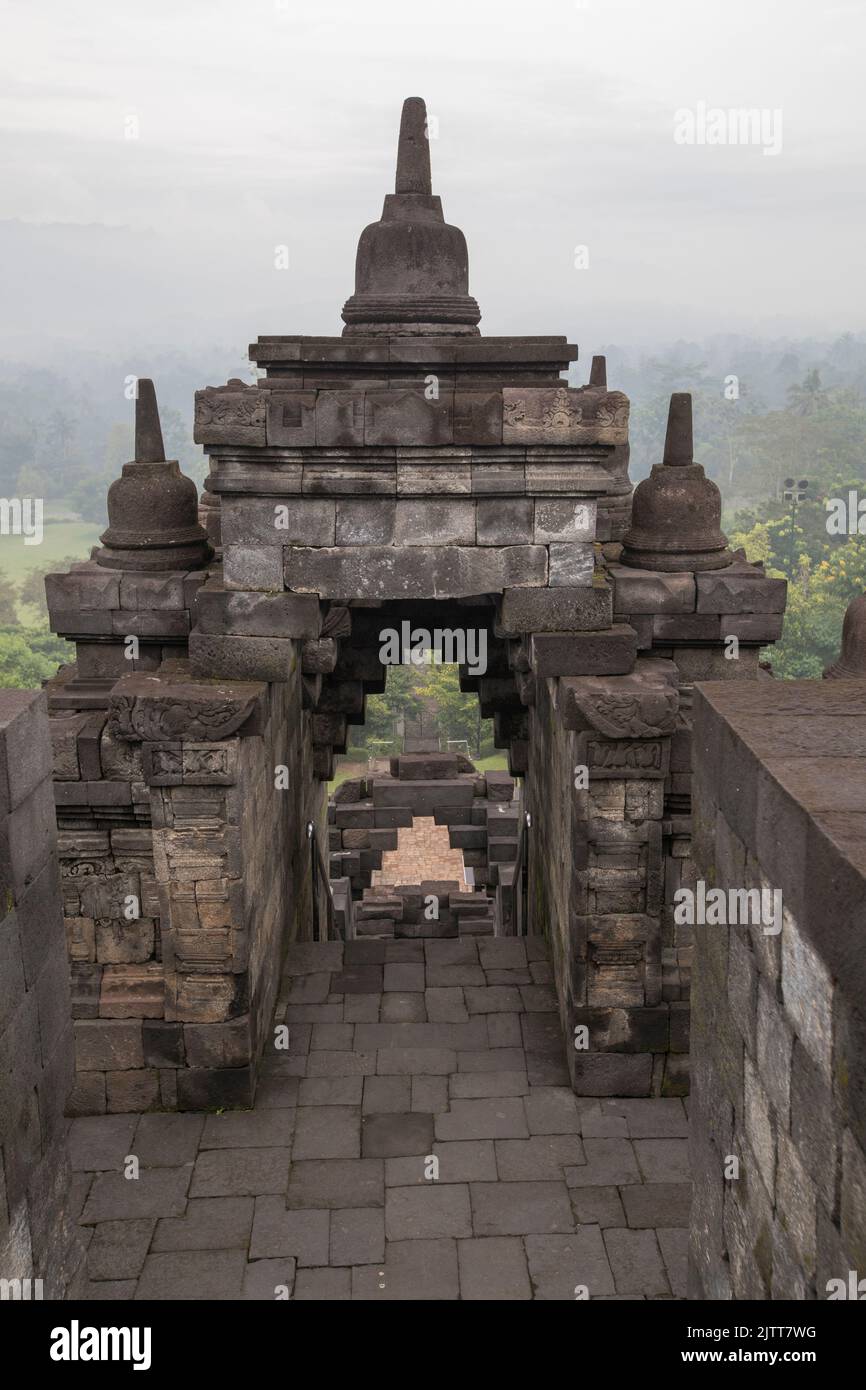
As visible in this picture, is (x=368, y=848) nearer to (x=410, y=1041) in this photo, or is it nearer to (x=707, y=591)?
(x=410, y=1041)

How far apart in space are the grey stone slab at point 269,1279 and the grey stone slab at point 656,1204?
5.73ft

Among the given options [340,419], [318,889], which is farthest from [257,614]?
[318,889]

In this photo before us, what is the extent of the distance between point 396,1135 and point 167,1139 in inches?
52.8

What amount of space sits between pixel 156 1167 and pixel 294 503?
386cm

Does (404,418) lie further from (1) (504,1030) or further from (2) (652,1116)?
(2) (652,1116)

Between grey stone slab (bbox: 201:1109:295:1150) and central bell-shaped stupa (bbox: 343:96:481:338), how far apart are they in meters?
5.84

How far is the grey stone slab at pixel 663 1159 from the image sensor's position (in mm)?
6672

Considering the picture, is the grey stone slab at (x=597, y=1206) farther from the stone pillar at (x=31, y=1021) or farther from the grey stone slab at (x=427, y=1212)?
the stone pillar at (x=31, y=1021)

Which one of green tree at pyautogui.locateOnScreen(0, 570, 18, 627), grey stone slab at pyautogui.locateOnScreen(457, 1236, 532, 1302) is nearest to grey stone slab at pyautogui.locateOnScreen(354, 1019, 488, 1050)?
grey stone slab at pyautogui.locateOnScreen(457, 1236, 532, 1302)

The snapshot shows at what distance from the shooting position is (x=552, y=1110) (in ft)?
24.0

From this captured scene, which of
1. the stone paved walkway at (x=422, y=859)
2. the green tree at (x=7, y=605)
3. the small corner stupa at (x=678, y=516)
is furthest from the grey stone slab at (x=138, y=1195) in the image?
the green tree at (x=7, y=605)

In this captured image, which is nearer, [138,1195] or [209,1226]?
[209,1226]

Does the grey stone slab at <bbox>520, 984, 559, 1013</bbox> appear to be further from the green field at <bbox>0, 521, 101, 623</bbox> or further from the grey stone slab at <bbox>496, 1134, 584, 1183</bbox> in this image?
the green field at <bbox>0, 521, 101, 623</bbox>

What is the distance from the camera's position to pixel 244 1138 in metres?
7.08
